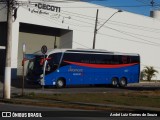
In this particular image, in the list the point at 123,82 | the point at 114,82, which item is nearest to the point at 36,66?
the point at 114,82

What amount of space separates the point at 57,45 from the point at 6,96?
34.0 meters

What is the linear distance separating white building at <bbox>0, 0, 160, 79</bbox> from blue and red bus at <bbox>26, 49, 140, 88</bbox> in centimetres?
727

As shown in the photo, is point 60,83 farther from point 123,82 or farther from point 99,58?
point 123,82

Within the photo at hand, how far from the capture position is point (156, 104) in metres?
25.0

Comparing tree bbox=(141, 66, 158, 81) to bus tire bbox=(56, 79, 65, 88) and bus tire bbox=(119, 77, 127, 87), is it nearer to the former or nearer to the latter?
bus tire bbox=(119, 77, 127, 87)

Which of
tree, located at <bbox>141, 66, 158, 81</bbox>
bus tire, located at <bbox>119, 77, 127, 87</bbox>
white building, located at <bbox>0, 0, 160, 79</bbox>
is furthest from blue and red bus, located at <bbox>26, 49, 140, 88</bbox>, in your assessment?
tree, located at <bbox>141, 66, 158, 81</bbox>

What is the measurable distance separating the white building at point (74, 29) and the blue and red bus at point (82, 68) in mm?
7275

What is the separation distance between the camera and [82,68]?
43.2 metres

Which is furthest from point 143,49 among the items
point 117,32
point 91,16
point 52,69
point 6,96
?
point 6,96

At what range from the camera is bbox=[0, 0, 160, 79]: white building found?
173 ft

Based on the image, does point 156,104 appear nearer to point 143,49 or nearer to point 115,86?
point 115,86

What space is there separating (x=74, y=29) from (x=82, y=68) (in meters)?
16.5

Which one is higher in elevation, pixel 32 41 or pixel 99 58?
pixel 32 41

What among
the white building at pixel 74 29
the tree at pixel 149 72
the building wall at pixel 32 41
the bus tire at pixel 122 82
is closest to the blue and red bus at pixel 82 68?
the bus tire at pixel 122 82
